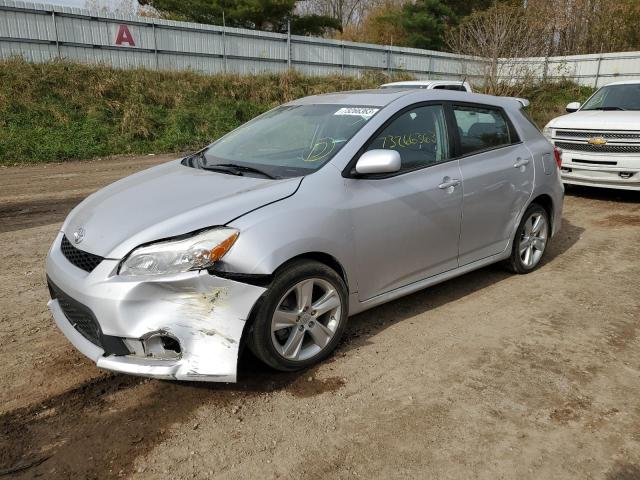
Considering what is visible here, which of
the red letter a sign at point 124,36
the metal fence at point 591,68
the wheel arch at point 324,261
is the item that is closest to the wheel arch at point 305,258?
the wheel arch at point 324,261

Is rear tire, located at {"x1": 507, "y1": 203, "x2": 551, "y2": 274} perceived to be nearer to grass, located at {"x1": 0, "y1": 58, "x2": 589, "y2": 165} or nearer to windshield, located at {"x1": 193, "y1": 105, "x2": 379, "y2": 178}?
windshield, located at {"x1": 193, "y1": 105, "x2": 379, "y2": 178}

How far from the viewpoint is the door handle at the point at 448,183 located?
3.92 metres

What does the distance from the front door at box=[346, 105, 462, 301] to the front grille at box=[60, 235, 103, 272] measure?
153 cm

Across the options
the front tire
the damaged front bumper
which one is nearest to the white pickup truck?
the front tire

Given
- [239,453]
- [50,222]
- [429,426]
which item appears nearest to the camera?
[239,453]

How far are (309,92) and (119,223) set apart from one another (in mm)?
18154

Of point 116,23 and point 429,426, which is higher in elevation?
point 116,23

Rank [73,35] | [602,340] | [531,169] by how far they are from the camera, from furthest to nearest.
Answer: [73,35] < [531,169] < [602,340]

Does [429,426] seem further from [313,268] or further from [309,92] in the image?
[309,92]

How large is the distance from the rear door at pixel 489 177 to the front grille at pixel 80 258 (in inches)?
104

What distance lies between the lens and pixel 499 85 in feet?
74.9

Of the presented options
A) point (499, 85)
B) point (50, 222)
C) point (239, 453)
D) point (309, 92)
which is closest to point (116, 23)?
point (309, 92)

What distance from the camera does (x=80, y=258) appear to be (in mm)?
2982

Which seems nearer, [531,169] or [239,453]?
[239,453]
